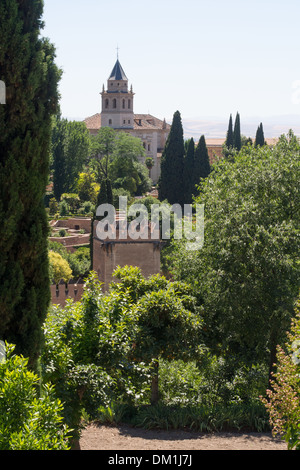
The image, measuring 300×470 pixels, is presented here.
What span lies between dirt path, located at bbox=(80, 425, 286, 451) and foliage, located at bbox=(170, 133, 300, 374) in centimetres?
276

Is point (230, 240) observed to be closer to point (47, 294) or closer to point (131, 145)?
point (47, 294)

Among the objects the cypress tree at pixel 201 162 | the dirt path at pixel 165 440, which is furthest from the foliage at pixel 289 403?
the cypress tree at pixel 201 162

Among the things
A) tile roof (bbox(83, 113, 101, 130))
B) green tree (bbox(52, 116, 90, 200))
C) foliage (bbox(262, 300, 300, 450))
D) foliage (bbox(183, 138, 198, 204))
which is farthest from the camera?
tile roof (bbox(83, 113, 101, 130))

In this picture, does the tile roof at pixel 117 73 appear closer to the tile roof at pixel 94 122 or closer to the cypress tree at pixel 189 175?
the tile roof at pixel 94 122

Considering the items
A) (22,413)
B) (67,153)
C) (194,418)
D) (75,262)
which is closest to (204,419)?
(194,418)

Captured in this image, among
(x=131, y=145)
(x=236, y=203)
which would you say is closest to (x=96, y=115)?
(x=131, y=145)

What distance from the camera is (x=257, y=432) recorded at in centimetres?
1206

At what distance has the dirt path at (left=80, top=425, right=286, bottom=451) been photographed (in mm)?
10570

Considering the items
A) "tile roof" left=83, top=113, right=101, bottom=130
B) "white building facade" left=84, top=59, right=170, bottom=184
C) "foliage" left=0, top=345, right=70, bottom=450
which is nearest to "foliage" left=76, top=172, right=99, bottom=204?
"white building facade" left=84, top=59, right=170, bottom=184

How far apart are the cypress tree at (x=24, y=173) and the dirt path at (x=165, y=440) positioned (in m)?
3.32

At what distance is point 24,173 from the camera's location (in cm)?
826

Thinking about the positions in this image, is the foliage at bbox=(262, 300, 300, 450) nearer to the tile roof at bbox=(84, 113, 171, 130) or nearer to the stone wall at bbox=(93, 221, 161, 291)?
the stone wall at bbox=(93, 221, 161, 291)

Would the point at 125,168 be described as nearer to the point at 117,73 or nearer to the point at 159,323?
the point at 117,73

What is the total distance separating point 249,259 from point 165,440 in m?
4.48
